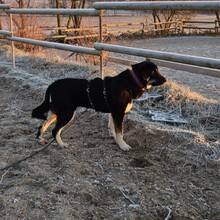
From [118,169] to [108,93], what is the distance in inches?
37.7

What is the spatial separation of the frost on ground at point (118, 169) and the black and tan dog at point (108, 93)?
0.35 meters

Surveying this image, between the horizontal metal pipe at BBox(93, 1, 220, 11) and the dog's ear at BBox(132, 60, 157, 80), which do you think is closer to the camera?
the horizontal metal pipe at BBox(93, 1, 220, 11)

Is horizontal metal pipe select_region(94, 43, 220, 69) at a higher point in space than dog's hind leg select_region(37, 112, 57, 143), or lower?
higher

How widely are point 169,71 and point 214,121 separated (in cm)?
683

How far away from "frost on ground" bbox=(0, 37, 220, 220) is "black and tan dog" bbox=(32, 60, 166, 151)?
351 millimetres

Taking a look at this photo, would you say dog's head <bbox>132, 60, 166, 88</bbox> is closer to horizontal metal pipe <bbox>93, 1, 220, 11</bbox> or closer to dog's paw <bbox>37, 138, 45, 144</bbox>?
horizontal metal pipe <bbox>93, 1, 220, 11</bbox>

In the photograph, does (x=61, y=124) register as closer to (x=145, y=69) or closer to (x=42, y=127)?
(x=42, y=127)

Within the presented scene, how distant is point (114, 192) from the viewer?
3547 mm

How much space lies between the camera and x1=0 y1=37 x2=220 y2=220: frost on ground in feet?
10.8

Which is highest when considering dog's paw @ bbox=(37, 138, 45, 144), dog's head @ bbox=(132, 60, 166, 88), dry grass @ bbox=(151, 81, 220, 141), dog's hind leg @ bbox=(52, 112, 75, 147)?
dog's head @ bbox=(132, 60, 166, 88)

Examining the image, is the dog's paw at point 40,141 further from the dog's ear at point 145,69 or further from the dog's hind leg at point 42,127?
the dog's ear at point 145,69

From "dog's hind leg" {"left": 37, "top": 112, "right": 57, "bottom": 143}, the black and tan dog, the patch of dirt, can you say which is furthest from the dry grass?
"dog's hind leg" {"left": 37, "top": 112, "right": 57, "bottom": 143}

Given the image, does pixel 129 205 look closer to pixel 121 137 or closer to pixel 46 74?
pixel 121 137

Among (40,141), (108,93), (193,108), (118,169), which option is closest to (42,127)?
(40,141)
